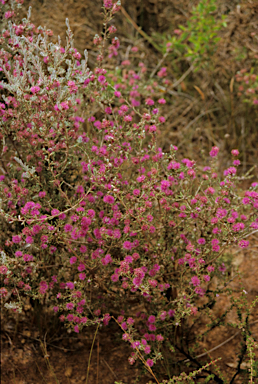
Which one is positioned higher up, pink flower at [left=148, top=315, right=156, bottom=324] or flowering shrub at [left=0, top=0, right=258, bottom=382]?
flowering shrub at [left=0, top=0, right=258, bottom=382]

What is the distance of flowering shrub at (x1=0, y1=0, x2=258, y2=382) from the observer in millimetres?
1837

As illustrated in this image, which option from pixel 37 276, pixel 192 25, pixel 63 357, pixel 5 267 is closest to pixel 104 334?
pixel 63 357

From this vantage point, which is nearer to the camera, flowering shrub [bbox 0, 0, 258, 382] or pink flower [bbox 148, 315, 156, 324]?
flowering shrub [bbox 0, 0, 258, 382]

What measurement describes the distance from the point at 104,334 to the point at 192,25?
2.91 metres

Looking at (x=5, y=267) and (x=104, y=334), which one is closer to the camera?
(x=5, y=267)

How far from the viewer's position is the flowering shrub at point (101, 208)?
6.03 ft

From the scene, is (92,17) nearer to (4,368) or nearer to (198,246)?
(198,246)

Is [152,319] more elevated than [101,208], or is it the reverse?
[101,208]

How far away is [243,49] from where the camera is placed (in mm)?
4016

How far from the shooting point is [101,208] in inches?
84.8

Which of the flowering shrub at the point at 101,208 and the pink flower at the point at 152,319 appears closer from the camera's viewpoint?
the flowering shrub at the point at 101,208

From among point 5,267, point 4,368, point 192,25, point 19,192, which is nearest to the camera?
point 5,267

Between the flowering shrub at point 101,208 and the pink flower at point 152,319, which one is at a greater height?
the flowering shrub at point 101,208

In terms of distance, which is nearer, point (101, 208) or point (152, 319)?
point (152, 319)
